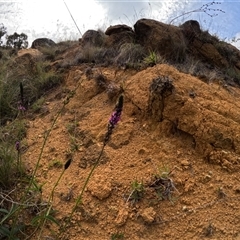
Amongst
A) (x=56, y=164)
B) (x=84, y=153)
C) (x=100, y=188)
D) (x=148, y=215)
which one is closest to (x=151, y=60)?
(x=84, y=153)

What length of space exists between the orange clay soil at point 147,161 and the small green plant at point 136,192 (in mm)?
36

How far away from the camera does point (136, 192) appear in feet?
11.7

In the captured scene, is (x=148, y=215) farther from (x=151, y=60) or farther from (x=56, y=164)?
(x=151, y=60)

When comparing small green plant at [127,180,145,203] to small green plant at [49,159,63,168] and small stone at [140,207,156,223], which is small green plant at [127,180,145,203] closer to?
small stone at [140,207,156,223]

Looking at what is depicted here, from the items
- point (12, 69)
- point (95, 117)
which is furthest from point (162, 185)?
point (12, 69)

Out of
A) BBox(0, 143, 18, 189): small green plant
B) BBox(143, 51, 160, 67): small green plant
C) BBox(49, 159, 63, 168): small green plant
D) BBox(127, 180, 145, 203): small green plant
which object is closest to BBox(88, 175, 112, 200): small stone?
BBox(127, 180, 145, 203): small green plant

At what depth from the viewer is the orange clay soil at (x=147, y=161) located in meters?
3.36

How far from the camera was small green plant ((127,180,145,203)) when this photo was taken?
3.54 m

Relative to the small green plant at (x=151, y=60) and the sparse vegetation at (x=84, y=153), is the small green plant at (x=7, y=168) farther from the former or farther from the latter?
the small green plant at (x=151, y=60)

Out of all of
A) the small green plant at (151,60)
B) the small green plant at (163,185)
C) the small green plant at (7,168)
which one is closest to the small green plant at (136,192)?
the small green plant at (163,185)

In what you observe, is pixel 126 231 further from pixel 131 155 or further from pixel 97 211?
pixel 131 155

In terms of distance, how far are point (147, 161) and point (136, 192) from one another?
53 centimetres

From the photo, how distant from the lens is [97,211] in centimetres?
347

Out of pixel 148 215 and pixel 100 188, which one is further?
pixel 100 188
